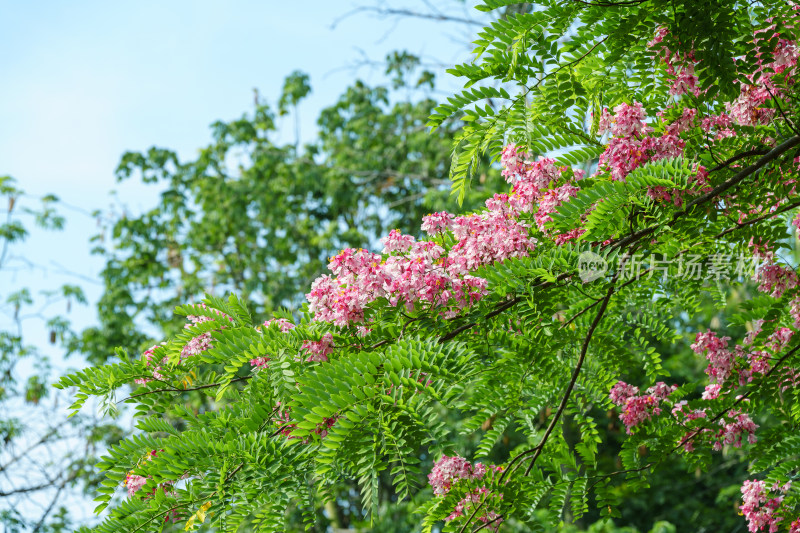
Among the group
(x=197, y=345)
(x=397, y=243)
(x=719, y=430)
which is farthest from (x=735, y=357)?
(x=197, y=345)

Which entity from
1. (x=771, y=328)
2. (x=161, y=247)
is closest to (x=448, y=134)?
(x=161, y=247)

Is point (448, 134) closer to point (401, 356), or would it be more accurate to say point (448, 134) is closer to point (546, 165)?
point (546, 165)

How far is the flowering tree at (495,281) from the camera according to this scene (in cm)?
218

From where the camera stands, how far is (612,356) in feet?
11.7

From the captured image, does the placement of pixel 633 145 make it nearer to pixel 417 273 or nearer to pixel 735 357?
pixel 417 273

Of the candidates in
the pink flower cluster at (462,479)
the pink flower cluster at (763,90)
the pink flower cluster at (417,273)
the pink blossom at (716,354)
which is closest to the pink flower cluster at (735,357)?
the pink blossom at (716,354)

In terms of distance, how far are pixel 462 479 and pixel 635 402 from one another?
1.26 metres

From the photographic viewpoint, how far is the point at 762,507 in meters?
3.94

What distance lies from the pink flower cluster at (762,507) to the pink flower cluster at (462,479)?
1.80m

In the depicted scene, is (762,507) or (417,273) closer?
(417,273)

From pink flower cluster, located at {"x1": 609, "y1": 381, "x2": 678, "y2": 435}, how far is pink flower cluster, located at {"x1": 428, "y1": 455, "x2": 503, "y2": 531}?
101 centimetres

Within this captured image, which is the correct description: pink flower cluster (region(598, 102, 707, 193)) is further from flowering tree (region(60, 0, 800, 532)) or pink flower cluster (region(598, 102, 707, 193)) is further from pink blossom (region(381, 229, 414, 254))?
pink blossom (region(381, 229, 414, 254))

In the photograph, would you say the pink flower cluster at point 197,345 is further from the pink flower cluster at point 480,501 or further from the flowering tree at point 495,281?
the pink flower cluster at point 480,501

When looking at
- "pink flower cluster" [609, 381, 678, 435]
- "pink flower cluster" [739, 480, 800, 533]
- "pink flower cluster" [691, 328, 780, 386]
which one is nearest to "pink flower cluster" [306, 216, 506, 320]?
"pink flower cluster" [609, 381, 678, 435]
